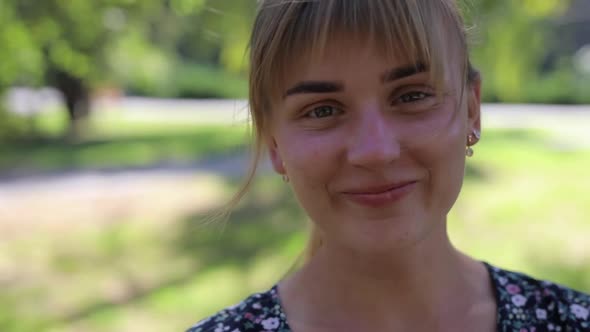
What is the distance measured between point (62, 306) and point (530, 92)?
15.1 m

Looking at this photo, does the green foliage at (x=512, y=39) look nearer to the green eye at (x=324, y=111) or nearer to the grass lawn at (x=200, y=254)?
the grass lawn at (x=200, y=254)

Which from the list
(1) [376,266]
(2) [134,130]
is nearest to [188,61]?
(2) [134,130]

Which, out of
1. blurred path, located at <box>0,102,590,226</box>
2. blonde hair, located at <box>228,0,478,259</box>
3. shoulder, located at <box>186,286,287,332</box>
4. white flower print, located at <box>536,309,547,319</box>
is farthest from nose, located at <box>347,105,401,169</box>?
blurred path, located at <box>0,102,590,226</box>

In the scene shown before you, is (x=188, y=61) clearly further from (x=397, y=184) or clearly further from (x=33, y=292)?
(x=397, y=184)

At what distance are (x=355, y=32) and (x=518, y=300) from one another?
0.66 m

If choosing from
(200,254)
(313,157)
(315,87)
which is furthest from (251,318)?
(200,254)

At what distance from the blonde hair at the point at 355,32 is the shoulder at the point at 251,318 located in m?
0.38

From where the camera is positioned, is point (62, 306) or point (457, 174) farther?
point (62, 306)

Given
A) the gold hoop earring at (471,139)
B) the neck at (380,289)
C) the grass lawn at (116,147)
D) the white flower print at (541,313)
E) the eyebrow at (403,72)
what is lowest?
the white flower print at (541,313)

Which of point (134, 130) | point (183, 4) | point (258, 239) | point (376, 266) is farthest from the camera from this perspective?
point (134, 130)

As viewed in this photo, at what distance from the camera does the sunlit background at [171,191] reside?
4426 mm

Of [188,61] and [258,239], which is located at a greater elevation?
[188,61]

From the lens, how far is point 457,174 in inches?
47.4

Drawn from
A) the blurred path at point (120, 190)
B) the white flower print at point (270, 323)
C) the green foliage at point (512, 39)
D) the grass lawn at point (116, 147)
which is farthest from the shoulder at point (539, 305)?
the grass lawn at point (116, 147)
